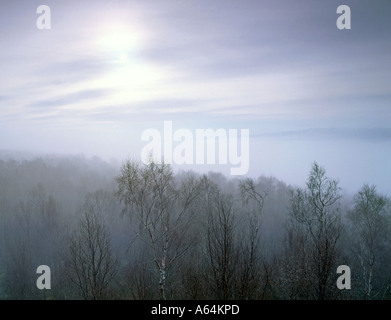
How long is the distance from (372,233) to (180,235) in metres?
11.9

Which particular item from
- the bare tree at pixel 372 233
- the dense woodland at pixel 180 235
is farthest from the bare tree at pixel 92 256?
the bare tree at pixel 372 233

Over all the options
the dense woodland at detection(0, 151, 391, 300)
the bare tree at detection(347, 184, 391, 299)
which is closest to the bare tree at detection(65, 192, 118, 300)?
the dense woodland at detection(0, 151, 391, 300)

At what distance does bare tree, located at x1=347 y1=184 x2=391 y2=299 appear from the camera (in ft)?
54.1

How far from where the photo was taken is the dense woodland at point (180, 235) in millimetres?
10398

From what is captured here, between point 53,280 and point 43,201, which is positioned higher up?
point 43,201

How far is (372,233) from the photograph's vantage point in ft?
61.3

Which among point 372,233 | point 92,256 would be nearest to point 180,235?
point 92,256

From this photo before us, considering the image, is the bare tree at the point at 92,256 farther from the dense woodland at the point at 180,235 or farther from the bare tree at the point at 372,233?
the bare tree at the point at 372,233

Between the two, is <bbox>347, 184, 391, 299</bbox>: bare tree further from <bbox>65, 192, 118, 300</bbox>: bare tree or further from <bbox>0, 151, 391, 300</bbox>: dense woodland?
<bbox>65, 192, 118, 300</bbox>: bare tree

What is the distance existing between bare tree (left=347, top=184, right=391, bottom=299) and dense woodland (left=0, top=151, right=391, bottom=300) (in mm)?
79

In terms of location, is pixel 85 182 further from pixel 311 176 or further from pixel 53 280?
pixel 311 176

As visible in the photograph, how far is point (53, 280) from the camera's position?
2105cm
